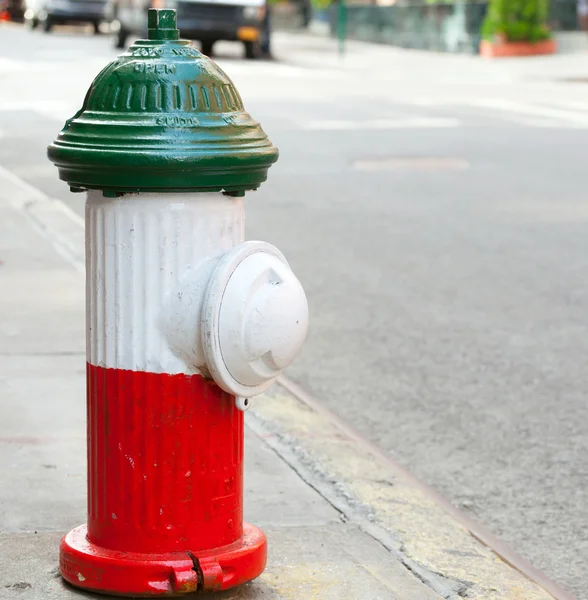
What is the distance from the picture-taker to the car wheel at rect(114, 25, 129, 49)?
3122cm

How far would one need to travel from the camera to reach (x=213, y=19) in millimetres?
28188

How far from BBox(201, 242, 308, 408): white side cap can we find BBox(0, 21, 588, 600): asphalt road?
1.20 m

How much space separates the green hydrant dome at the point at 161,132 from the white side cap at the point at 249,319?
18cm

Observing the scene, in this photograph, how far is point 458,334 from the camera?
6.75 metres

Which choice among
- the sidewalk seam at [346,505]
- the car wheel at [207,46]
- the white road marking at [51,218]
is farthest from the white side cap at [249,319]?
the car wheel at [207,46]

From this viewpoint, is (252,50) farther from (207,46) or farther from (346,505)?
(346,505)

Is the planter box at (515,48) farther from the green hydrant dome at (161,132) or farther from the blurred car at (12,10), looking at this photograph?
the green hydrant dome at (161,132)

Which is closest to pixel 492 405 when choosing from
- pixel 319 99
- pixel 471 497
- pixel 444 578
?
pixel 471 497

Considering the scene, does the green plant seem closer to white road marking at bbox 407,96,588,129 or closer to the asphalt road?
white road marking at bbox 407,96,588,129

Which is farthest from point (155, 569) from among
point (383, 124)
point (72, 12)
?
point (72, 12)

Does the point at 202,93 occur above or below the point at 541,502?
above

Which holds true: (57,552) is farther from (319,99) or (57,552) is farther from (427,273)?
(319,99)

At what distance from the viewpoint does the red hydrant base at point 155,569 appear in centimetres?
313

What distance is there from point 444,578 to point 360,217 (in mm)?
6967
